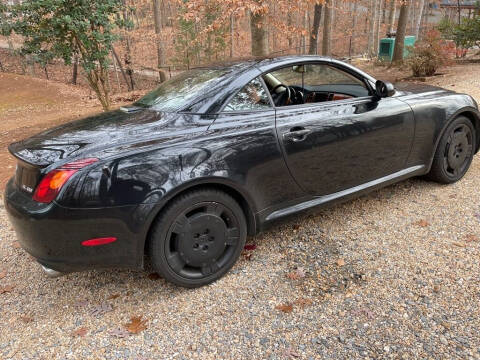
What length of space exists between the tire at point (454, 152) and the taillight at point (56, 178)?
3417 millimetres

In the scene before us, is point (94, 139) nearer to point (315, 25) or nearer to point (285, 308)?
point (285, 308)

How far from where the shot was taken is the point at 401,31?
41.6 ft

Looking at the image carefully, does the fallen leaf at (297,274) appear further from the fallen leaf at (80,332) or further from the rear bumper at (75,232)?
the fallen leaf at (80,332)

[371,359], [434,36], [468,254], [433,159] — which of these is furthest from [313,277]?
[434,36]

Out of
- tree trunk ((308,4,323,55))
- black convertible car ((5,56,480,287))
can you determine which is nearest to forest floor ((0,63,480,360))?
black convertible car ((5,56,480,287))

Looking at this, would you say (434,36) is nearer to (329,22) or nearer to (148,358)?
(329,22)

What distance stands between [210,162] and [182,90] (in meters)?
0.89

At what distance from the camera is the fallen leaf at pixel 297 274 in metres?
2.73

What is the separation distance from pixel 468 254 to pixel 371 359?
1.41 meters

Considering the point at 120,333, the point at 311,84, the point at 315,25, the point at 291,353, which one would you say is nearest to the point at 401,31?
the point at 315,25

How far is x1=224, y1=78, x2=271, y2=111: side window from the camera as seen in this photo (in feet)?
9.00

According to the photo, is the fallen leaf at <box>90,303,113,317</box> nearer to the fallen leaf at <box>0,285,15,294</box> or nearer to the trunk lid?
the fallen leaf at <box>0,285,15,294</box>

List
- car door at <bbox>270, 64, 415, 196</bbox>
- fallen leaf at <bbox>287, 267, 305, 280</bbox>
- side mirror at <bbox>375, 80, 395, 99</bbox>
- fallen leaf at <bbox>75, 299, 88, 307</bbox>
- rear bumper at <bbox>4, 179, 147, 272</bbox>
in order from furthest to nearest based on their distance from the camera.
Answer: side mirror at <bbox>375, 80, 395, 99</bbox> < car door at <bbox>270, 64, 415, 196</bbox> < fallen leaf at <bbox>287, 267, 305, 280</bbox> < fallen leaf at <bbox>75, 299, 88, 307</bbox> < rear bumper at <bbox>4, 179, 147, 272</bbox>

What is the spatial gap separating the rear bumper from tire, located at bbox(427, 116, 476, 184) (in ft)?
10.4
